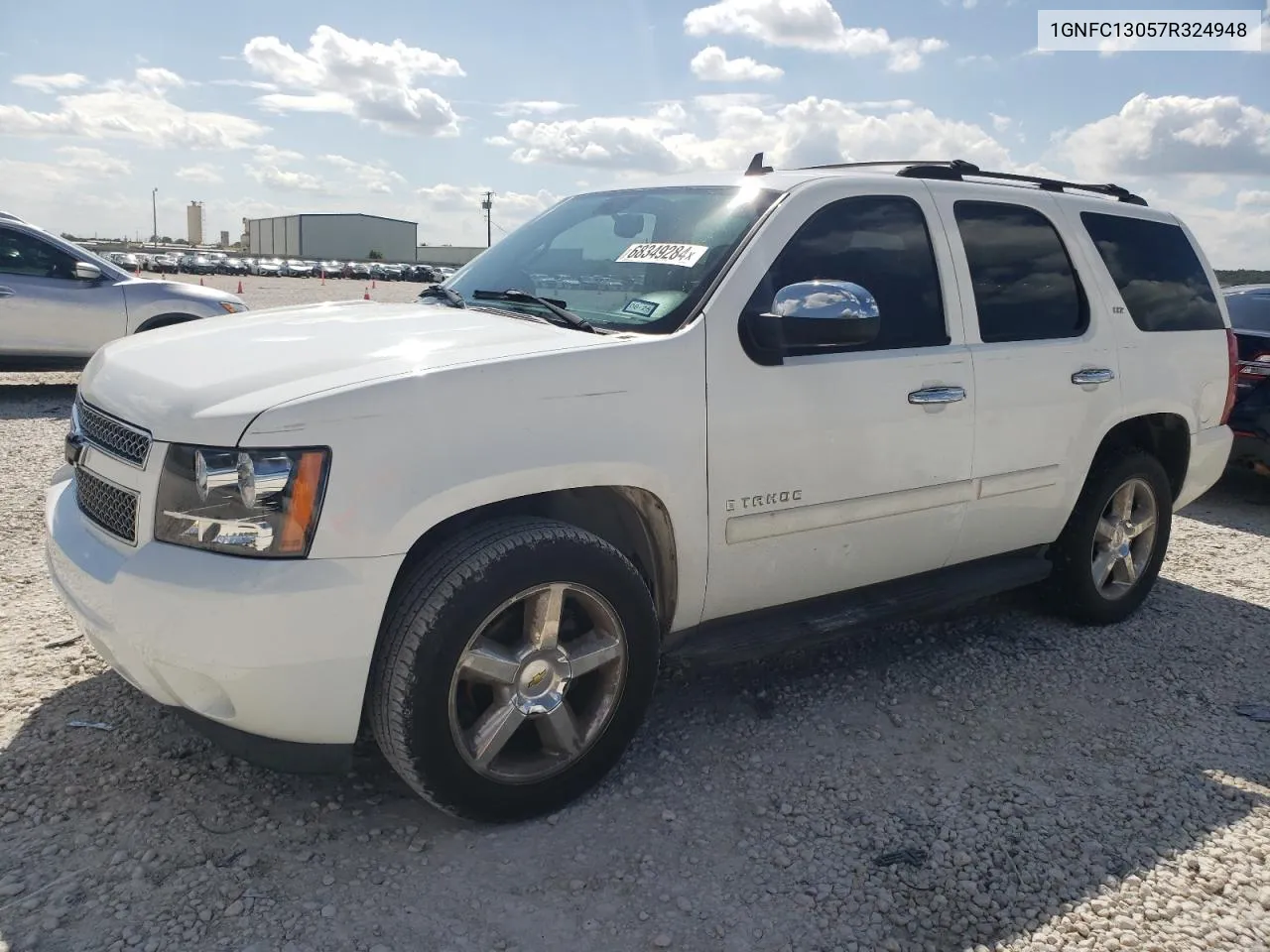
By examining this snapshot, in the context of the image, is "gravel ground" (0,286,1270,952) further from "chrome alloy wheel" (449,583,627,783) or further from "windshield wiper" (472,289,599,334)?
"windshield wiper" (472,289,599,334)

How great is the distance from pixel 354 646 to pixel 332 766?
36cm

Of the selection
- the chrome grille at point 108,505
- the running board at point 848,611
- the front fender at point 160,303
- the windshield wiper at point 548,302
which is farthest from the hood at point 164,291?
the running board at point 848,611

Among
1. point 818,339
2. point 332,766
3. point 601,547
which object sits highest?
point 818,339

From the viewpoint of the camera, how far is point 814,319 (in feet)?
10.3

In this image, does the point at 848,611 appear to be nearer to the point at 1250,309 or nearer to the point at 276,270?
the point at 1250,309

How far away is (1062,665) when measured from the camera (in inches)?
172

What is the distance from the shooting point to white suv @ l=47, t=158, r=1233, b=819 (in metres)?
2.51

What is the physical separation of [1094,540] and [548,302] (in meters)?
2.85

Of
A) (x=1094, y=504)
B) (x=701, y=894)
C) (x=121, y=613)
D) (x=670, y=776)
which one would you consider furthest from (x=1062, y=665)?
(x=121, y=613)

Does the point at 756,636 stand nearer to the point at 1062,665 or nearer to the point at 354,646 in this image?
the point at 354,646

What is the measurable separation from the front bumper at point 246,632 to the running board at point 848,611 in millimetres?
1137

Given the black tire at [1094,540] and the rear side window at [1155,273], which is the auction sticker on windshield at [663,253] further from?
the black tire at [1094,540]

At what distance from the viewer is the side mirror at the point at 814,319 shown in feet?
10.3

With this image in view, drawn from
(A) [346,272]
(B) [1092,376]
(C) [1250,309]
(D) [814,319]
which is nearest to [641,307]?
(D) [814,319]
